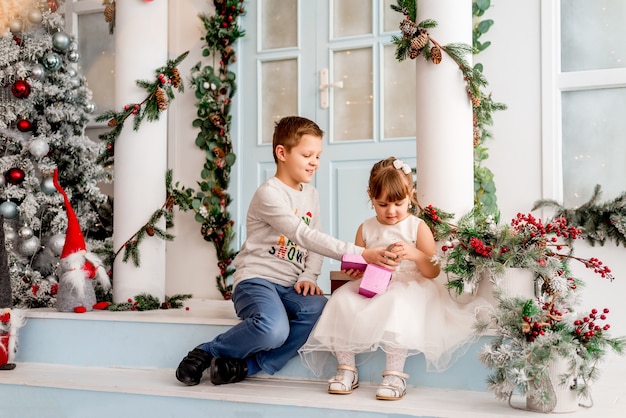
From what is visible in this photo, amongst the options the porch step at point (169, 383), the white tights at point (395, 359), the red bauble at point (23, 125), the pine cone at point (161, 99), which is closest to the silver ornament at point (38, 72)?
the red bauble at point (23, 125)

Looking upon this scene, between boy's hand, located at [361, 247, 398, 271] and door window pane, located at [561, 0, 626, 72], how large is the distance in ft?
5.96

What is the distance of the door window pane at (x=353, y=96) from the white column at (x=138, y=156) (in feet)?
3.28

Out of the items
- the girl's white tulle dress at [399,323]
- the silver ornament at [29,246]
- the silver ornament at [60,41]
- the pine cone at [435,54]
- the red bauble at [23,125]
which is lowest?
the girl's white tulle dress at [399,323]

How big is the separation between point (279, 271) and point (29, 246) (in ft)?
5.92

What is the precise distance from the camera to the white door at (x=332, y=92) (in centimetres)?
409

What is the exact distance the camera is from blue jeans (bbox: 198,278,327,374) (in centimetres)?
267

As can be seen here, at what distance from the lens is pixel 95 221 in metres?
4.41

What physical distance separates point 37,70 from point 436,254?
2614mm

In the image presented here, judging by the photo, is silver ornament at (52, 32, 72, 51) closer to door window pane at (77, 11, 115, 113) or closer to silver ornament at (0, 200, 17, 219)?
door window pane at (77, 11, 115, 113)

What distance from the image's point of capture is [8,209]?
3.97 m

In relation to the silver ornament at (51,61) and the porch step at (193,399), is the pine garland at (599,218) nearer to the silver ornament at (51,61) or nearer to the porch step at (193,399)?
the porch step at (193,399)

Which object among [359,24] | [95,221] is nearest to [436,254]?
[359,24]

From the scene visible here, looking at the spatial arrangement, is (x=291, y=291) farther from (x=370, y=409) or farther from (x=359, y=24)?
(x=359, y=24)

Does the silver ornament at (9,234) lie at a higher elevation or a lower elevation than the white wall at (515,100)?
lower
